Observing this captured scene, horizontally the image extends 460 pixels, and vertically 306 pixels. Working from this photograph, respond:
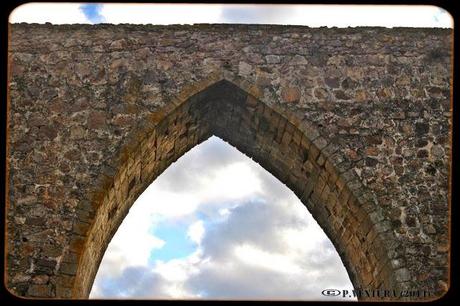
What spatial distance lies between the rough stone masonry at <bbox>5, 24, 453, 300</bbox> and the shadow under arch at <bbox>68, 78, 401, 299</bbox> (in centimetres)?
2

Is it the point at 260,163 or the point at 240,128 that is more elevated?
the point at 240,128

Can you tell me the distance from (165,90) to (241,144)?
1502mm

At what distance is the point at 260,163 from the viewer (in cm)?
912

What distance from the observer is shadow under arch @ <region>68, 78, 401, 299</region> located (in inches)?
298

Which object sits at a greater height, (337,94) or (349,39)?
(349,39)

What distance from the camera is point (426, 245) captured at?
7477 mm

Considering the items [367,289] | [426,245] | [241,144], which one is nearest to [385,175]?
[426,245]

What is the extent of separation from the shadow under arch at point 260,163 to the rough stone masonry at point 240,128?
2 centimetres

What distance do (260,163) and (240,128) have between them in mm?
601

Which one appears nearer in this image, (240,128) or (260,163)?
(240,128)

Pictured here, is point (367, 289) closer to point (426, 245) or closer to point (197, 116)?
point (426, 245)

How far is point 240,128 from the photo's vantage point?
8875 millimetres

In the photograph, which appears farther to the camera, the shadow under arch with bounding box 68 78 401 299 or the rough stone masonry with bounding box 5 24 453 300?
the shadow under arch with bounding box 68 78 401 299

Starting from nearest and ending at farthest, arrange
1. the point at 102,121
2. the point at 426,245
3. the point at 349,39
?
the point at 426,245 < the point at 102,121 < the point at 349,39
